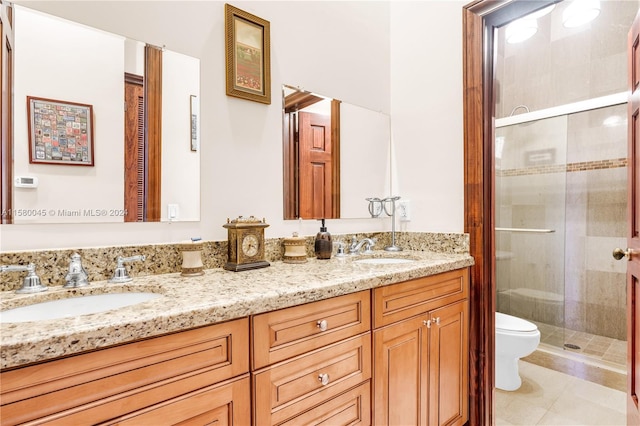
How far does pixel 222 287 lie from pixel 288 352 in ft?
0.86

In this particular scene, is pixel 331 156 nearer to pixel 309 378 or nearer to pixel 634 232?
pixel 309 378

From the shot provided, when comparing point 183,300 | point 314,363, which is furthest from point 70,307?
point 314,363

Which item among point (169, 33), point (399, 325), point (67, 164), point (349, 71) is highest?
point (349, 71)

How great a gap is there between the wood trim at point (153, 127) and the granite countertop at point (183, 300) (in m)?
0.27

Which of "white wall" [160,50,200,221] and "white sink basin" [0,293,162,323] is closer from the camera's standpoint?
"white sink basin" [0,293,162,323]

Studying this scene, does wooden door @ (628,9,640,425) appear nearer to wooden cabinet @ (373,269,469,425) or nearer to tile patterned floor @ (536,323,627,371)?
wooden cabinet @ (373,269,469,425)

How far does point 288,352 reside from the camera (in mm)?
904

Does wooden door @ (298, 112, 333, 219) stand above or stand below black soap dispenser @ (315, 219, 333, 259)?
above

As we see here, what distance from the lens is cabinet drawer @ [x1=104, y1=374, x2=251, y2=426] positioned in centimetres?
68

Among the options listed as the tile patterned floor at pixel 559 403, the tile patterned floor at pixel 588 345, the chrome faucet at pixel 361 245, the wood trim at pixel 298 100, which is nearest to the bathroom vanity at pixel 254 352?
the chrome faucet at pixel 361 245

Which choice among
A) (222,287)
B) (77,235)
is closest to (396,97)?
(222,287)

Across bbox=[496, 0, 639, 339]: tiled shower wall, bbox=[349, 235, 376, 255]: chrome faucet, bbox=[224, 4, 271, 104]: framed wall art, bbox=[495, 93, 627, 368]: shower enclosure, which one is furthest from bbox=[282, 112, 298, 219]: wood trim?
bbox=[495, 93, 627, 368]: shower enclosure

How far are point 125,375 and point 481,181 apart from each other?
1.64 meters

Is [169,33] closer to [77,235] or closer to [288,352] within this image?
[77,235]
